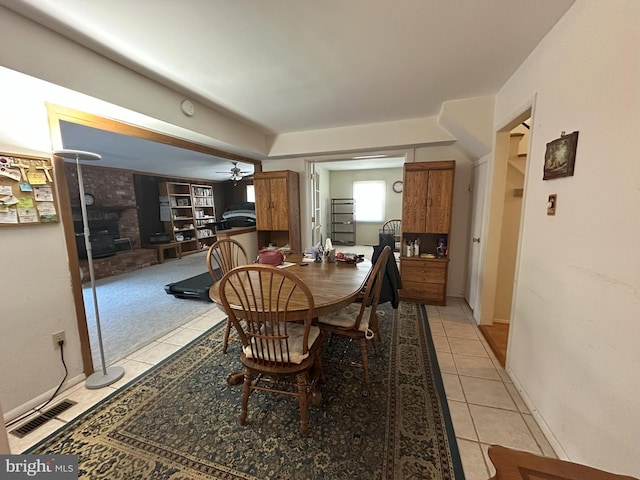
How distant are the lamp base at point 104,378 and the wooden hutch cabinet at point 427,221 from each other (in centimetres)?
315

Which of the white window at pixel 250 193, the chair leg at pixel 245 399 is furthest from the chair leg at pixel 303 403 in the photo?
the white window at pixel 250 193

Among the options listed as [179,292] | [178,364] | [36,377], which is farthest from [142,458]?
[179,292]

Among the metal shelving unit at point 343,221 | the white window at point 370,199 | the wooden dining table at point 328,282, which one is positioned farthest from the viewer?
the metal shelving unit at point 343,221

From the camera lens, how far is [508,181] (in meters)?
2.65

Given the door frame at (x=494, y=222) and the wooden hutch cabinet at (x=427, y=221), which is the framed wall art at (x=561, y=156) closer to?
→ the door frame at (x=494, y=222)

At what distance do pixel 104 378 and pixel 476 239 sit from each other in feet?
12.9

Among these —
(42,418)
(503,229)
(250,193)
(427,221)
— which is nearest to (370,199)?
(250,193)

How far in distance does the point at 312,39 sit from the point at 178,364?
277cm

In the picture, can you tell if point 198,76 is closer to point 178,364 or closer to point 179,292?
point 178,364

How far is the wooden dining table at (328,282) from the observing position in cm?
154

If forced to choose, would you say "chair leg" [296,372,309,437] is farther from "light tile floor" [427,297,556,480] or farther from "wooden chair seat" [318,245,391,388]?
"light tile floor" [427,297,556,480]

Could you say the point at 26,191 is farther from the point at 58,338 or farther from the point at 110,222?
the point at 110,222

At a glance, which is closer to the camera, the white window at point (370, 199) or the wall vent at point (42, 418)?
the wall vent at point (42, 418)

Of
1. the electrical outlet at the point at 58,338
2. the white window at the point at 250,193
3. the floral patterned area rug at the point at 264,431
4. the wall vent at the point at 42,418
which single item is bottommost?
the wall vent at the point at 42,418
